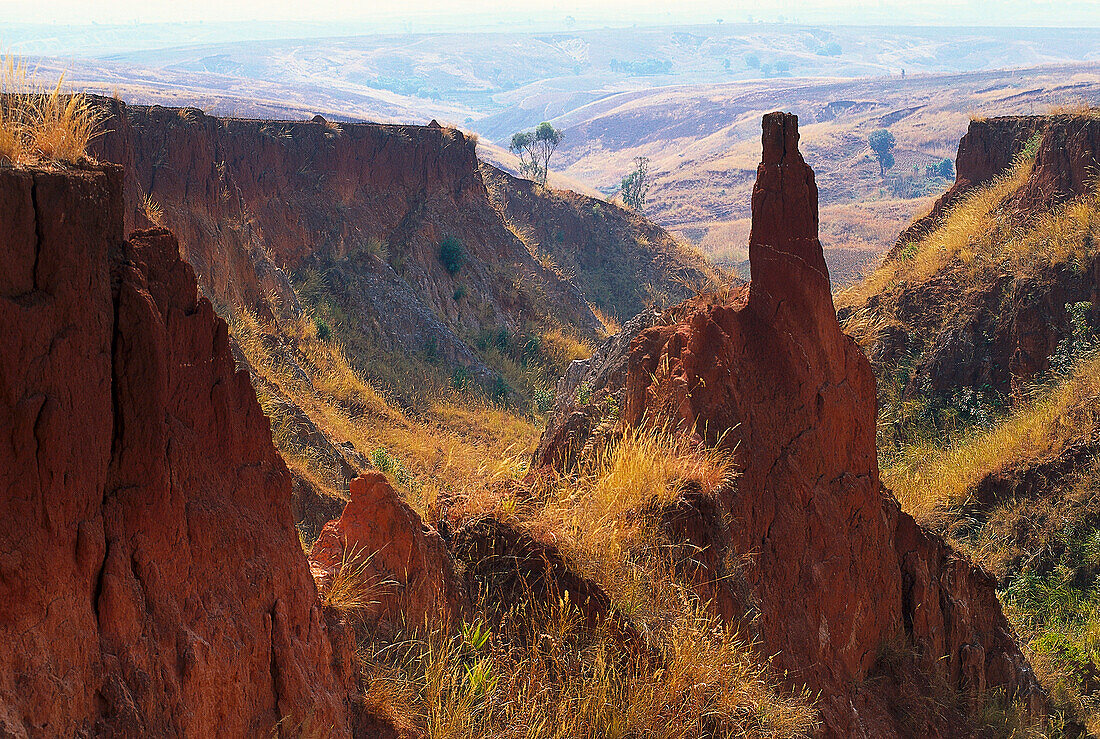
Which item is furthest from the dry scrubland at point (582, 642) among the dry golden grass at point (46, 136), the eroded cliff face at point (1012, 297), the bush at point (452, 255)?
the bush at point (452, 255)

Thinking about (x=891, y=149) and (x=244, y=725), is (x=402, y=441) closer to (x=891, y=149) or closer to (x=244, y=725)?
(x=244, y=725)

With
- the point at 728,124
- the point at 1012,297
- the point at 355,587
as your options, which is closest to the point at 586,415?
the point at 355,587

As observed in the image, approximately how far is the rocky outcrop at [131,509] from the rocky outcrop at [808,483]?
289cm

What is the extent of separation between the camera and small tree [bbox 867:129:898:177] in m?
105

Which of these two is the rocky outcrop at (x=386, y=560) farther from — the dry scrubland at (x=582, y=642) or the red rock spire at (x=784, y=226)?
the red rock spire at (x=784, y=226)

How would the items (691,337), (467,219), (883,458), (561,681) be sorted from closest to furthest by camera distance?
(561,681), (691,337), (883,458), (467,219)

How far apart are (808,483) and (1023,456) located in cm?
807

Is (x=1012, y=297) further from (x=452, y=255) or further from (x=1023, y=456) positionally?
(x=452, y=255)

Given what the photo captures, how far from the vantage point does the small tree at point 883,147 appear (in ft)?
345

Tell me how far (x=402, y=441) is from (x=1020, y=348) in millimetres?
10140

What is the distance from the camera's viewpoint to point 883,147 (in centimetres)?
10806

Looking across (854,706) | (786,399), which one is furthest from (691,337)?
(854,706)

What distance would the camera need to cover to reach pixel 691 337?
5996mm

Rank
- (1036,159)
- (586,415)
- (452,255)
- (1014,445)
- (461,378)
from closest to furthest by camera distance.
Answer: (586,415), (1014,445), (1036,159), (461,378), (452,255)
